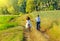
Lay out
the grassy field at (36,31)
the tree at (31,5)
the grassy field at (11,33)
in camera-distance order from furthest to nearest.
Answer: the tree at (31,5) → the grassy field at (36,31) → the grassy field at (11,33)

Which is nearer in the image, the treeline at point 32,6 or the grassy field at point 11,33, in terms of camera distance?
the grassy field at point 11,33

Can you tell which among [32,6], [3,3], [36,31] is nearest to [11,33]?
[36,31]

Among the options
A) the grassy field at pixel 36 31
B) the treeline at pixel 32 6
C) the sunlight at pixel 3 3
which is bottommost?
the sunlight at pixel 3 3

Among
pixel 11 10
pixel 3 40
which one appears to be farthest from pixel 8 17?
pixel 3 40

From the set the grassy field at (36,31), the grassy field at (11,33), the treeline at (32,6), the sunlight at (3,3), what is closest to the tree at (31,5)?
the treeline at (32,6)

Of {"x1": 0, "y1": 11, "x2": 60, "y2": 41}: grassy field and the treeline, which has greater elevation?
{"x1": 0, "y1": 11, "x2": 60, "y2": 41}: grassy field

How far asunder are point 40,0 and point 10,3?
26.3m

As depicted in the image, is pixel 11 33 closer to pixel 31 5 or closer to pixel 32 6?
pixel 31 5

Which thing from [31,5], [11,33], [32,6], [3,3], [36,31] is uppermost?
[11,33]

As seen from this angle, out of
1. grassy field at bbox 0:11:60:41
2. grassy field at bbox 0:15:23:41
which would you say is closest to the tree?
grassy field at bbox 0:11:60:41

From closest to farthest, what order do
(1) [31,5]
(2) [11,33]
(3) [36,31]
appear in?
1. (2) [11,33]
2. (3) [36,31]
3. (1) [31,5]

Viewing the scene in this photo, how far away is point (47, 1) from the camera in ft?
187

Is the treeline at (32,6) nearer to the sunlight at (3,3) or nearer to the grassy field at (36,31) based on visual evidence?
the sunlight at (3,3)

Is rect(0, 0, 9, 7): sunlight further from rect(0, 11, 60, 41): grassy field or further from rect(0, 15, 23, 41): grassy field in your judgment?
rect(0, 15, 23, 41): grassy field
